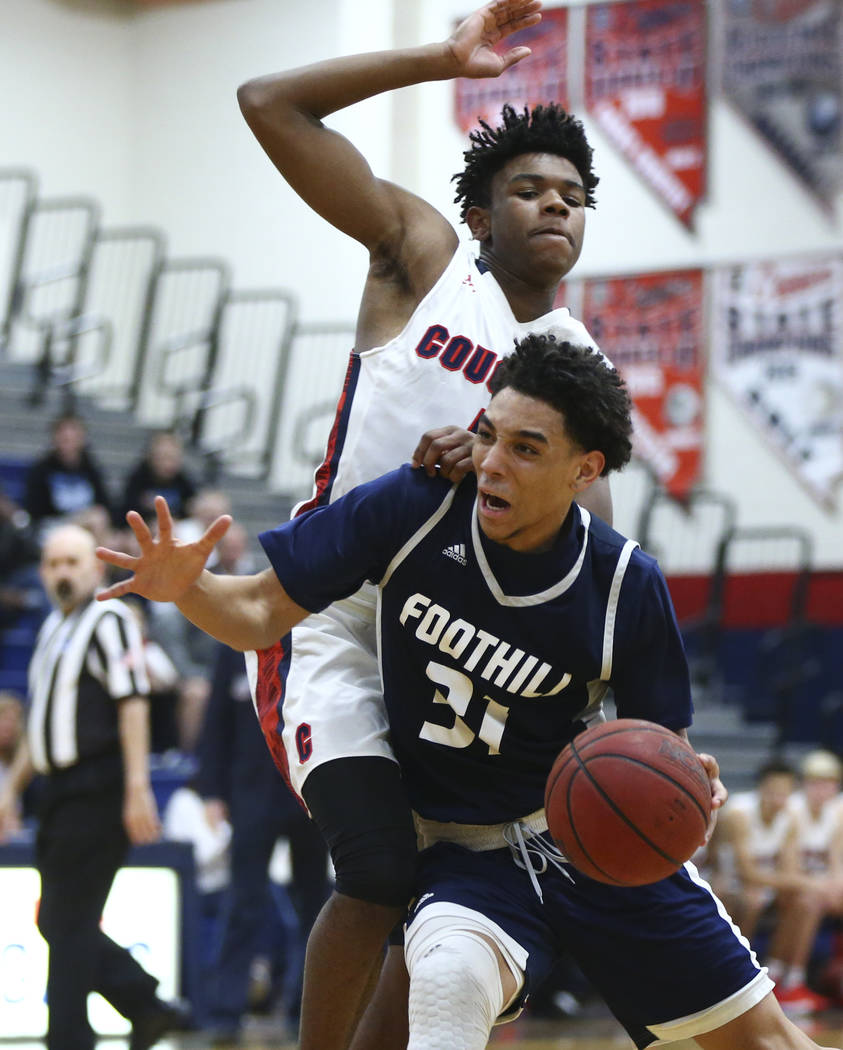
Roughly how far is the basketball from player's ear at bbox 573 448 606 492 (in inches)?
19.0

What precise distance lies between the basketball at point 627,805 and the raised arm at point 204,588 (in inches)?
25.1

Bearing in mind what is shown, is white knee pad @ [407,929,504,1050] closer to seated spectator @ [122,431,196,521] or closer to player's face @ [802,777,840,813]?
A: player's face @ [802,777,840,813]

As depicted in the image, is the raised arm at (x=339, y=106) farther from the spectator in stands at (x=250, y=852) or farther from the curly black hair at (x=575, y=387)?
the spectator in stands at (x=250, y=852)

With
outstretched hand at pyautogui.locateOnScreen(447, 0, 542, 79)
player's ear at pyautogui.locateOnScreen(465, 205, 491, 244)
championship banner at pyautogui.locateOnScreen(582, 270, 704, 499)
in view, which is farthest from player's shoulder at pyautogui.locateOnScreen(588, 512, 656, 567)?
championship banner at pyautogui.locateOnScreen(582, 270, 704, 499)

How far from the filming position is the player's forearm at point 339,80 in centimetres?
371

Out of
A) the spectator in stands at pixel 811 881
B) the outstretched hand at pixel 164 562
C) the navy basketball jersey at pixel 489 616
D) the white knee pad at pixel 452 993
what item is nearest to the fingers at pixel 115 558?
the outstretched hand at pixel 164 562

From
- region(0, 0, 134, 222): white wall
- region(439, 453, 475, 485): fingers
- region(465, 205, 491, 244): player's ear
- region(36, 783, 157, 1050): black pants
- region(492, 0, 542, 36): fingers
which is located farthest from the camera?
region(0, 0, 134, 222): white wall

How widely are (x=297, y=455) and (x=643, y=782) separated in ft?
37.1

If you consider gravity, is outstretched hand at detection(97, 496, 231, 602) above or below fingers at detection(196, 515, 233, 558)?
below

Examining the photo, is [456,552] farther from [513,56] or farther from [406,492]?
[513,56]

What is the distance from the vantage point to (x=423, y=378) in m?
3.78

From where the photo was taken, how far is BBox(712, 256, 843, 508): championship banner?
1396 cm

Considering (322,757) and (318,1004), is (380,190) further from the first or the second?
(318,1004)

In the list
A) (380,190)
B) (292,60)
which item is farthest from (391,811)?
(292,60)
